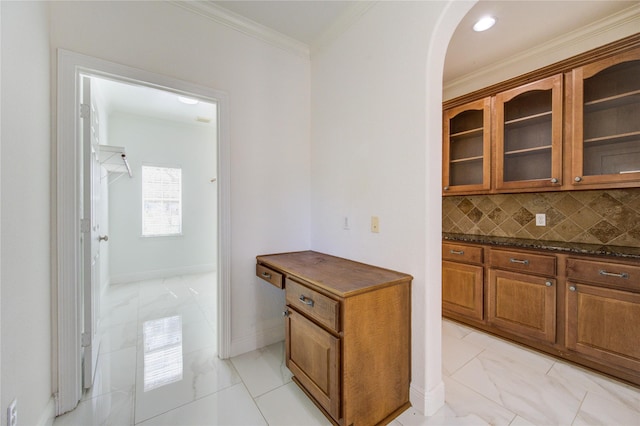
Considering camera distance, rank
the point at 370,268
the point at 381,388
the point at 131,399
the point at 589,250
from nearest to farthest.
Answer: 1. the point at 381,388
2. the point at 131,399
3. the point at 370,268
4. the point at 589,250

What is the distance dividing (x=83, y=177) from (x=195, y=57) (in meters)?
1.20

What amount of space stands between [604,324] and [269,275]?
2492 millimetres

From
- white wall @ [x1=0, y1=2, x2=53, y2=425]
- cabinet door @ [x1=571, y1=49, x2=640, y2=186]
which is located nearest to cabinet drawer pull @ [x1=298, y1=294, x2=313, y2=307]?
white wall @ [x1=0, y1=2, x2=53, y2=425]

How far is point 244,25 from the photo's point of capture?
84.4 inches

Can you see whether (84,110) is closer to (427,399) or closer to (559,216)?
(427,399)

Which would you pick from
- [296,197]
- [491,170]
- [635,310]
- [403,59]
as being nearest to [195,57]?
[296,197]

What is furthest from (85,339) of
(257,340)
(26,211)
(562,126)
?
(562,126)

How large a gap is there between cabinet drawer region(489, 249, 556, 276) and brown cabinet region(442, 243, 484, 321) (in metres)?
0.14

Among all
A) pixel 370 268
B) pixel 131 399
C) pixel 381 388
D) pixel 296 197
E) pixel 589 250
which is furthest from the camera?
pixel 296 197

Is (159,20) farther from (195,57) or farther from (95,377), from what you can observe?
(95,377)

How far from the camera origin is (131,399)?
1.64 meters

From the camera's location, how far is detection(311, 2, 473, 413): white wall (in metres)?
1.52

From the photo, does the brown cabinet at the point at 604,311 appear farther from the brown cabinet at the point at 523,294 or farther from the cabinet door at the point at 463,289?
the cabinet door at the point at 463,289

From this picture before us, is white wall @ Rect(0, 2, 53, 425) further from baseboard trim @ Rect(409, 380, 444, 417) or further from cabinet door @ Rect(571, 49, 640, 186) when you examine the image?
cabinet door @ Rect(571, 49, 640, 186)
